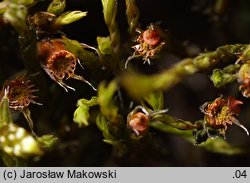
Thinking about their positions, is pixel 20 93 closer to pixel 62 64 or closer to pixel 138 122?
pixel 62 64

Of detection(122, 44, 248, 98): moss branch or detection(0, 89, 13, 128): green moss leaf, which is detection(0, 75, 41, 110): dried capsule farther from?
detection(122, 44, 248, 98): moss branch

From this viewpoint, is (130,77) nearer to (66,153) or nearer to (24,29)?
(24,29)

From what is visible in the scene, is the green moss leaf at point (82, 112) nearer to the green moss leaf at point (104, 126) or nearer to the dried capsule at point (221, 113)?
the green moss leaf at point (104, 126)

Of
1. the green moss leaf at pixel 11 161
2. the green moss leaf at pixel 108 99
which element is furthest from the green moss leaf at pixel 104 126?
the green moss leaf at pixel 11 161

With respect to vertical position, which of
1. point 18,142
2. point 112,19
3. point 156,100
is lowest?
point 18,142

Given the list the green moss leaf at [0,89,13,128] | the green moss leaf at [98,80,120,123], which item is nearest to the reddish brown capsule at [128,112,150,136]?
the green moss leaf at [98,80,120,123]

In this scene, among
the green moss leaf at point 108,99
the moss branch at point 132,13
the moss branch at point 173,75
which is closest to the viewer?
the moss branch at point 173,75

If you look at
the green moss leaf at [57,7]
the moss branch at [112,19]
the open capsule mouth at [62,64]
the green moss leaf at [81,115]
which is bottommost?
the green moss leaf at [81,115]

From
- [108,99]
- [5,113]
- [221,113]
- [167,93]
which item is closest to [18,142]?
[5,113]
